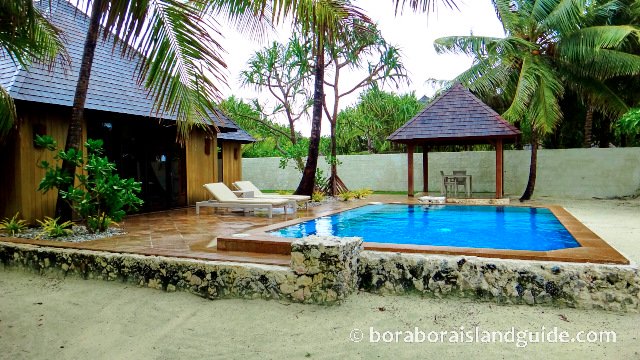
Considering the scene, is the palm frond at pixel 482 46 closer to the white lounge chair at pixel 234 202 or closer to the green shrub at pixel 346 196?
the green shrub at pixel 346 196

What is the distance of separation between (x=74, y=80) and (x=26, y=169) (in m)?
2.44

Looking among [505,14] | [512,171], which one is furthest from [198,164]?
[512,171]

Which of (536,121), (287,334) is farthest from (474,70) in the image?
(287,334)

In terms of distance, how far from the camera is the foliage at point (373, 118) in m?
17.3

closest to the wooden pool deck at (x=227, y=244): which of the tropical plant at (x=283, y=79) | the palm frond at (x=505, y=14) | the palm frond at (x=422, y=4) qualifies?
the palm frond at (x=422, y=4)

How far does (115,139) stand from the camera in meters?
10.4

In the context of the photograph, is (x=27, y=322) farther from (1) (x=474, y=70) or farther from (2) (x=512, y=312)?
(1) (x=474, y=70)

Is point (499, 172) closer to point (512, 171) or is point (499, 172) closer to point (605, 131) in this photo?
point (512, 171)

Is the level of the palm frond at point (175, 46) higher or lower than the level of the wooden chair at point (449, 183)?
higher

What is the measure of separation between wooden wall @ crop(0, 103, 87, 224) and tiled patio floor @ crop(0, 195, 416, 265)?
1569mm

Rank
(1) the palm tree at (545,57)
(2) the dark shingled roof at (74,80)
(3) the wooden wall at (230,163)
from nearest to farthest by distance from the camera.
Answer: (2) the dark shingled roof at (74,80)
(1) the palm tree at (545,57)
(3) the wooden wall at (230,163)

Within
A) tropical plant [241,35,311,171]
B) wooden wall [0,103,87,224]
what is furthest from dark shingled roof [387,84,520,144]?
wooden wall [0,103,87,224]

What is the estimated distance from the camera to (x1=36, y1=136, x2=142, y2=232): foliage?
7123 millimetres

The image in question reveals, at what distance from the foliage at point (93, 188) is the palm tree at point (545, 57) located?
1155cm
